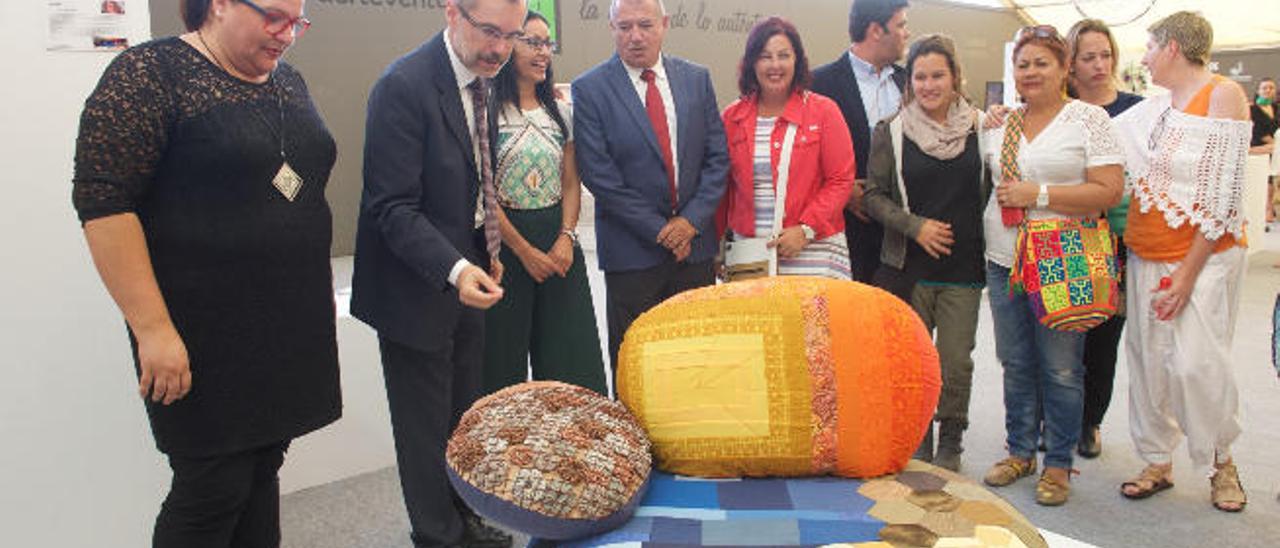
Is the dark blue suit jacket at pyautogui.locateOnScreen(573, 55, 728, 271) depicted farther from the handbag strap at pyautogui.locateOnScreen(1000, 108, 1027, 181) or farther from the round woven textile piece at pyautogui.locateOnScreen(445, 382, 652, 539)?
the round woven textile piece at pyautogui.locateOnScreen(445, 382, 652, 539)

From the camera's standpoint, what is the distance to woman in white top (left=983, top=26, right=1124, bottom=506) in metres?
2.50

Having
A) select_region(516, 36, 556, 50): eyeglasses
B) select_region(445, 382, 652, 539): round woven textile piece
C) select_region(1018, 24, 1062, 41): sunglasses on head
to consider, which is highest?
select_region(1018, 24, 1062, 41): sunglasses on head

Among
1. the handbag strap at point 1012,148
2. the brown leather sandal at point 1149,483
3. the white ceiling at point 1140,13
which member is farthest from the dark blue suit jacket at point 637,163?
the white ceiling at point 1140,13

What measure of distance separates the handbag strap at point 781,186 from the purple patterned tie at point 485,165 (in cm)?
88

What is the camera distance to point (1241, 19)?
8789 millimetres

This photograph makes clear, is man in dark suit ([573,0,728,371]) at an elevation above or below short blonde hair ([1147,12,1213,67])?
below

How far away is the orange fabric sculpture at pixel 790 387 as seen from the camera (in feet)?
5.04

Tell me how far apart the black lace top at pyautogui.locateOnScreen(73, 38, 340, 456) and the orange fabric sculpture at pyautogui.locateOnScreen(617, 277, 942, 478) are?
621 millimetres

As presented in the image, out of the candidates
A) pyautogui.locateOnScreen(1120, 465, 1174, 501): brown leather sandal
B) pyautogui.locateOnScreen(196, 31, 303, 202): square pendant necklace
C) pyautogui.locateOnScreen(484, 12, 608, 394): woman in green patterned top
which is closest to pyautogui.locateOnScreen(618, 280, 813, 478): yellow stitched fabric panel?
pyautogui.locateOnScreen(196, 31, 303, 202): square pendant necklace

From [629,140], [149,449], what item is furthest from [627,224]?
[149,449]

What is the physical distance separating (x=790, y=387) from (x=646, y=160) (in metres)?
1.20

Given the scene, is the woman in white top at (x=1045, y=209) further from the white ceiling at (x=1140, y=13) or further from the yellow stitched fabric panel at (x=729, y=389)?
the white ceiling at (x=1140, y=13)

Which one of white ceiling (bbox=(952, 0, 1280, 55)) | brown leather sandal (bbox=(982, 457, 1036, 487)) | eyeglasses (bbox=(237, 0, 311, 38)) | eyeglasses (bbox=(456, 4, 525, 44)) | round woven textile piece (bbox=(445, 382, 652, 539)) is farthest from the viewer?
white ceiling (bbox=(952, 0, 1280, 55))

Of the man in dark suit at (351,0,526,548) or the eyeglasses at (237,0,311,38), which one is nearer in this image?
the eyeglasses at (237,0,311,38)
